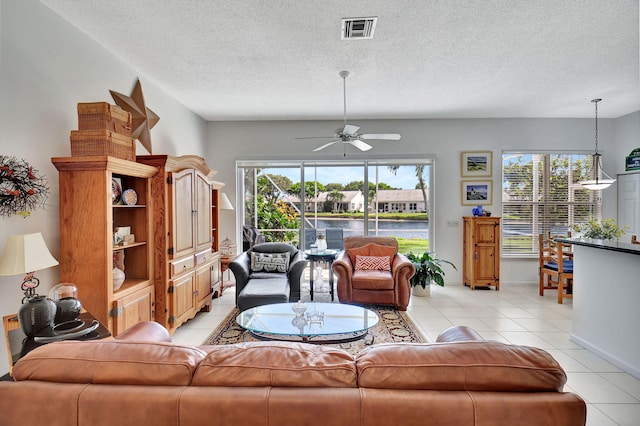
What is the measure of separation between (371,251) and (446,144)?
94.9 inches

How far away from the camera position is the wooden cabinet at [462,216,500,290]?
200 inches

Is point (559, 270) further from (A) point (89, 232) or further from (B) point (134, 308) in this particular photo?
(A) point (89, 232)

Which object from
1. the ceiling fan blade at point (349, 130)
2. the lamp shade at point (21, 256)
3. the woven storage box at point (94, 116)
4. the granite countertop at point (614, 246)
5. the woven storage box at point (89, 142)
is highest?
the ceiling fan blade at point (349, 130)

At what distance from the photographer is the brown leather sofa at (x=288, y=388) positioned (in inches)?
36.6

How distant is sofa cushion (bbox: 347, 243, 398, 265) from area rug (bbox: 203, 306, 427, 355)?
98 centimetres

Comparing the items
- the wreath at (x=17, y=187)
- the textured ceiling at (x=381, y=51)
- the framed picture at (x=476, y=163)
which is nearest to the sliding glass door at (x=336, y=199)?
the framed picture at (x=476, y=163)

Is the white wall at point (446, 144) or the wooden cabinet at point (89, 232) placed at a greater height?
the white wall at point (446, 144)

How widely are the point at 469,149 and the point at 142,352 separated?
5.65 meters

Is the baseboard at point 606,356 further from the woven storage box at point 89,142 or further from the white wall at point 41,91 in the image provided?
the white wall at point 41,91

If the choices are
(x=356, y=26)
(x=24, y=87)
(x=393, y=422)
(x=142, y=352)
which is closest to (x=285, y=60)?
(x=356, y=26)

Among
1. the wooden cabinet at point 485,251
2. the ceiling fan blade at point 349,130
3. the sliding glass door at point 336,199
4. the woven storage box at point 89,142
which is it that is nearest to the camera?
the woven storage box at point 89,142

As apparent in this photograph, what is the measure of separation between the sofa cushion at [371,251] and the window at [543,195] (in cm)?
236

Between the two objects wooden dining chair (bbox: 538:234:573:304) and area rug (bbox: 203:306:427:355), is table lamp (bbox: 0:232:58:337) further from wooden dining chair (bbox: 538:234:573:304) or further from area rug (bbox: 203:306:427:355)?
wooden dining chair (bbox: 538:234:573:304)

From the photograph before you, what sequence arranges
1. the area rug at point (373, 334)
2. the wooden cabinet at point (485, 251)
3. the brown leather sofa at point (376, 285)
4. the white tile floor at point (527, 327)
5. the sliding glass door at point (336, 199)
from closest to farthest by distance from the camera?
the white tile floor at point (527, 327), the area rug at point (373, 334), the brown leather sofa at point (376, 285), the wooden cabinet at point (485, 251), the sliding glass door at point (336, 199)
